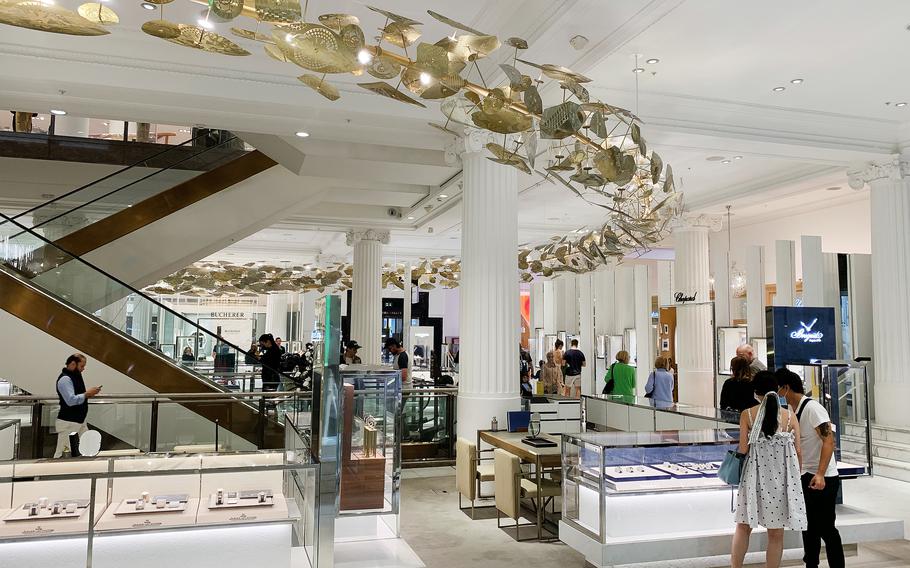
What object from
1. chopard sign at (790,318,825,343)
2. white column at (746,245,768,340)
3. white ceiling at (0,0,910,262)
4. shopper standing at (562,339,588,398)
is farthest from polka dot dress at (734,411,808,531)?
shopper standing at (562,339,588,398)

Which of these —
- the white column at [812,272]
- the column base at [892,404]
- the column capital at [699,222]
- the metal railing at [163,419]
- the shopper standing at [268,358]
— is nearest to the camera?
the metal railing at [163,419]

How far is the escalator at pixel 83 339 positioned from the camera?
27.2ft

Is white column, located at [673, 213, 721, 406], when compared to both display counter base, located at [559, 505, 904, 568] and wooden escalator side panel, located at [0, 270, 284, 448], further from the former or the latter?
wooden escalator side panel, located at [0, 270, 284, 448]

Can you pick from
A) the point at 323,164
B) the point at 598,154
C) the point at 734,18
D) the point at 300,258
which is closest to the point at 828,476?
the point at 598,154

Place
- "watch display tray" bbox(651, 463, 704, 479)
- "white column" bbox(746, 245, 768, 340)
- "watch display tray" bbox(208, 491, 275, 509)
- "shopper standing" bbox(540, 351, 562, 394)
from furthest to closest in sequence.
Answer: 1. "shopper standing" bbox(540, 351, 562, 394)
2. "white column" bbox(746, 245, 768, 340)
3. "watch display tray" bbox(651, 463, 704, 479)
4. "watch display tray" bbox(208, 491, 275, 509)

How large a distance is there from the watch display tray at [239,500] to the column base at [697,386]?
11897 millimetres

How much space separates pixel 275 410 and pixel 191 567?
5704 mm

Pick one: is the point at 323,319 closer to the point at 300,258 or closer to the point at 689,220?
the point at 689,220

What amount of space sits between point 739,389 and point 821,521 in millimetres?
2938

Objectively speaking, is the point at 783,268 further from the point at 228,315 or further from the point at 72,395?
the point at 228,315

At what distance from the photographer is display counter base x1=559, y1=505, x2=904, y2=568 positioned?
184 inches

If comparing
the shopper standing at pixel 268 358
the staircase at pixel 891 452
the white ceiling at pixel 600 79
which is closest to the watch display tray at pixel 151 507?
the white ceiling at pixel 600 79

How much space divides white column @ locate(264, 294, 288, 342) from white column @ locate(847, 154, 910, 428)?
80.0ft

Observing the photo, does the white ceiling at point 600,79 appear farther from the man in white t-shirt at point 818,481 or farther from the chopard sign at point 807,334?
the man in white t-shirt at point 818,481
